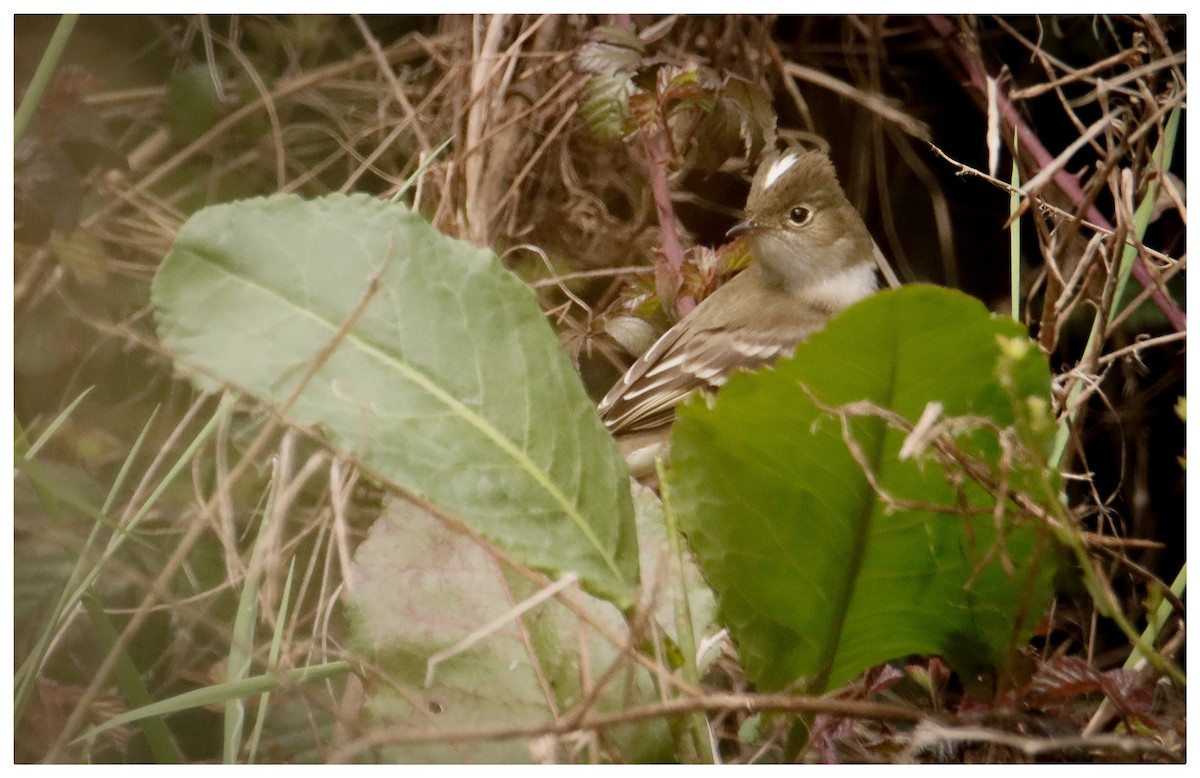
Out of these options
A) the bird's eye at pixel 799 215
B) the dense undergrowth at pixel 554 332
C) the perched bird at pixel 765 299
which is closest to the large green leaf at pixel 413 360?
the dense undergrowth at pixel 554 332

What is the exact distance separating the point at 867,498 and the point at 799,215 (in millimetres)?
918

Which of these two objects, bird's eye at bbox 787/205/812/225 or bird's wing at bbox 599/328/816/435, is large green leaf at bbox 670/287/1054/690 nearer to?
bird's wing at bbox 599/328/816/435

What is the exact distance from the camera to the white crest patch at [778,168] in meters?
1.69

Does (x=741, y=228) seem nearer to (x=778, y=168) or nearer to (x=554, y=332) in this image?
(x=778, y=168)

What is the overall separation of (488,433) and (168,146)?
72cm

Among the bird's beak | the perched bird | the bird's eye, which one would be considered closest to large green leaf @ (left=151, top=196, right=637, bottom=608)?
the perched bird

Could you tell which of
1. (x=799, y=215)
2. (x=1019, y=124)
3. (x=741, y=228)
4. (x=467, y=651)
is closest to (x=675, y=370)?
(x=741, y=228)

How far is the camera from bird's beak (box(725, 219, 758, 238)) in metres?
1.69

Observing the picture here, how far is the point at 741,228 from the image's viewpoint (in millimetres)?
1705

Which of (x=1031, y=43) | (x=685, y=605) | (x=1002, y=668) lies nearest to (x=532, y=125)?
(x=1031, y=43)

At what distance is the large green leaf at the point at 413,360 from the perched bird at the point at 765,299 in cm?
46

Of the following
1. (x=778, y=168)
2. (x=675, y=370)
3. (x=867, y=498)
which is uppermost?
(x=778, y=168)

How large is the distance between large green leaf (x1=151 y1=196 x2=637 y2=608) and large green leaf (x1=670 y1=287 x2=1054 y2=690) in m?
0.10

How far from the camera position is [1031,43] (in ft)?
4.81
